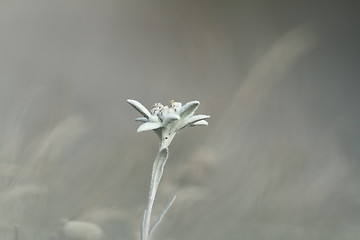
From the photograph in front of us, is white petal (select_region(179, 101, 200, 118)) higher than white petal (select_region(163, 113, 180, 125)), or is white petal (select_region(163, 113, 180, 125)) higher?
white petal (select_region(179, 101, 200, 118))

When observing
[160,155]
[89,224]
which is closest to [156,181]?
[160,155]

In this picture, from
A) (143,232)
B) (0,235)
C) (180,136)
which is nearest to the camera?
(143,232)

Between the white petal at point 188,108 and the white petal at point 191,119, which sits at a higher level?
the white petal at point 188,108

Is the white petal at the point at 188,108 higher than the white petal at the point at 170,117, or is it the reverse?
the white petal at the point at 188,108

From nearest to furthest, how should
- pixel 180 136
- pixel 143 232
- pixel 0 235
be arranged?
pixel 143 232 < pixel 0 235 < pixel 180 136

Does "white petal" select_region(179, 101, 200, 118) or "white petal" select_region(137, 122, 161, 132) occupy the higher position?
"white petal" select_region(179, 101, 200, 118)

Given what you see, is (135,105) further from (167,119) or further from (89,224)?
(89,224)

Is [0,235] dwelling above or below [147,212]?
above

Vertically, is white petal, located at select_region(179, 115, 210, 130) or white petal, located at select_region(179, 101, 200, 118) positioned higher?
white petal, located at select_region(179, 101, 200, 118)
